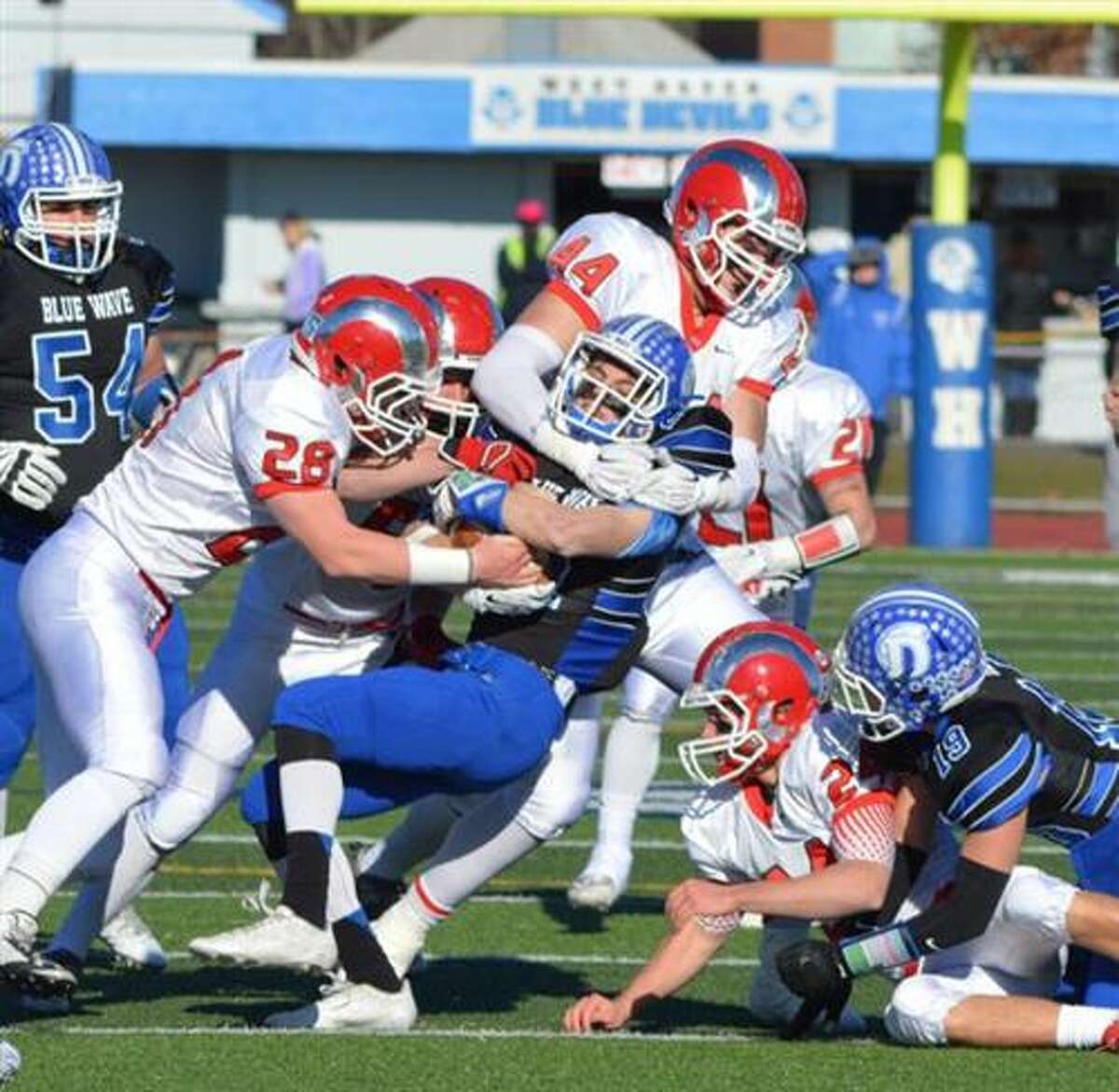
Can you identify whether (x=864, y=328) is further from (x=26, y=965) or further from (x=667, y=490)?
(x=26, y=965)

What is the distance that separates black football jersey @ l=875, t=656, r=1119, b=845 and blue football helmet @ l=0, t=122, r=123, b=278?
208 cm

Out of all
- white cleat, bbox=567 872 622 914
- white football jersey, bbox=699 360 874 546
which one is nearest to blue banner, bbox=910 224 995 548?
white football jersey, bbox=699 360 874 546

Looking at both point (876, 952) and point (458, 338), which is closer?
point (876, 952)

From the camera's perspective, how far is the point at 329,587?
5953 millimetres

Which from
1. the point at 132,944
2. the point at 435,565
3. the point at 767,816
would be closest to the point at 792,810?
the point at 767,816

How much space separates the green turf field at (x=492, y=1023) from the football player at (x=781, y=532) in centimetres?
19

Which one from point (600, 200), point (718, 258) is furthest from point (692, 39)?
point (718, 258)

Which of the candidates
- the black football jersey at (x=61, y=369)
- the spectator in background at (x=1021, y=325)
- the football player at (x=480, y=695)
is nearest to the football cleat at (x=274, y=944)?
the football player at (x=480, y=695)

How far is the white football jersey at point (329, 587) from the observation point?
5953mm

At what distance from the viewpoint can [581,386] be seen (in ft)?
18.9

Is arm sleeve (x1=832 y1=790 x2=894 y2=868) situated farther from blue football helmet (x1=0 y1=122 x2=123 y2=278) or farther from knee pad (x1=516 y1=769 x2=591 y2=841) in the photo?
blue football helmet (x1=0 y1=122 x2=123 y2=278)

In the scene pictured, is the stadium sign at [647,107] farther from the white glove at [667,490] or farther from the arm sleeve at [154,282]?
the white glove at [667,490]

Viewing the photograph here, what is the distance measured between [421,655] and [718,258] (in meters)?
1.05

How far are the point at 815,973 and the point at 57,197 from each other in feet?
7.60
